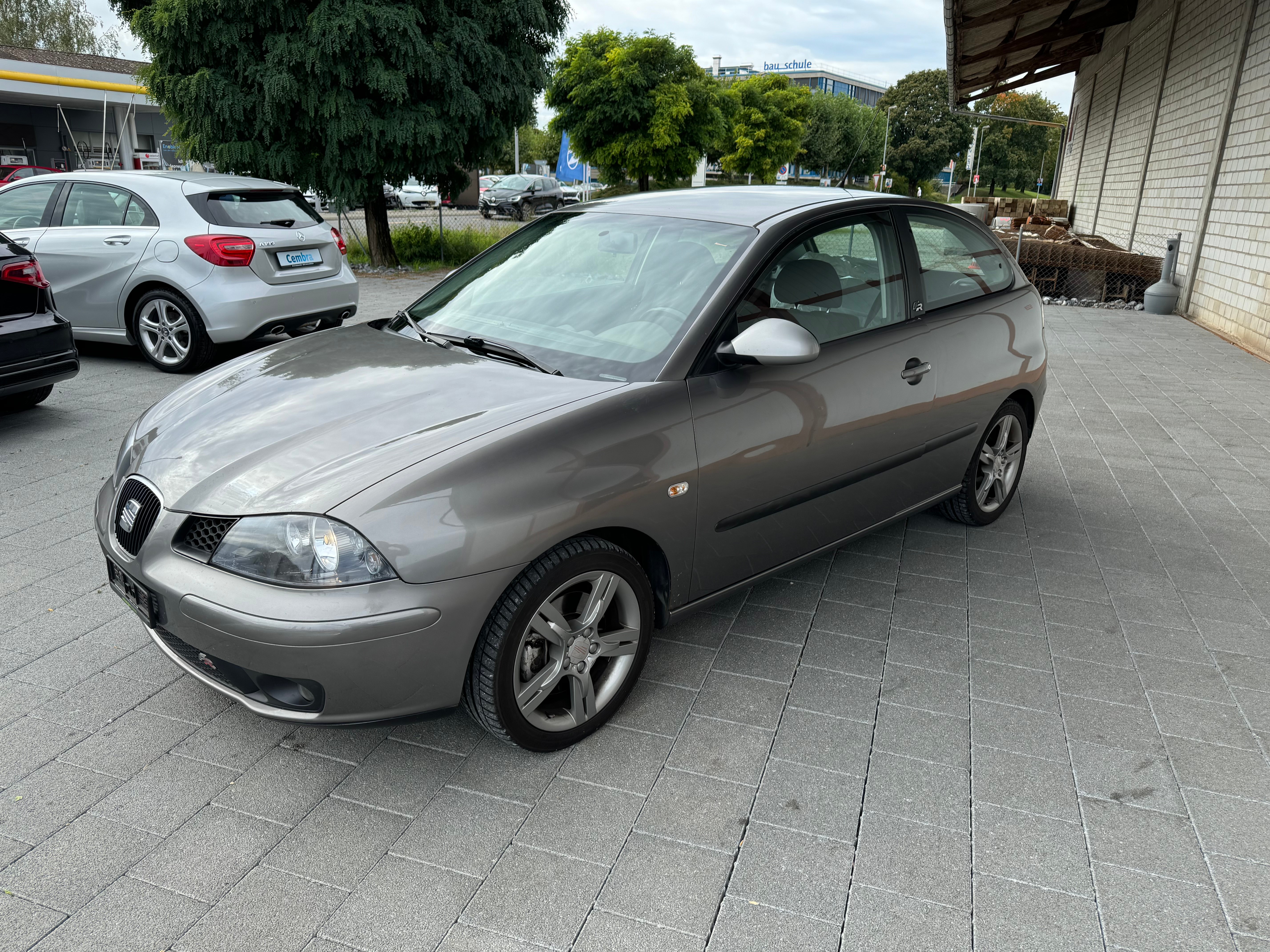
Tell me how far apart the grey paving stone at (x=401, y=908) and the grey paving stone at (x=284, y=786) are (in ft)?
1.16

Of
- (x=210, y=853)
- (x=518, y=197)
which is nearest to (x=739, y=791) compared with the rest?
(x=210, y=853)

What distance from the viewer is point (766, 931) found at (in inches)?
86.4

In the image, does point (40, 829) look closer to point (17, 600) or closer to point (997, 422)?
point (17, 600)

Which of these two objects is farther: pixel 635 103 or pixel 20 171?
pixel 635 103

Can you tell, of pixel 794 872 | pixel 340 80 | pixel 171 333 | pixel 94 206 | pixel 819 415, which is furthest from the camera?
pixel 340 80

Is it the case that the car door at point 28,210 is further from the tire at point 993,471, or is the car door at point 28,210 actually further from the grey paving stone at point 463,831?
the tire at point 993,471

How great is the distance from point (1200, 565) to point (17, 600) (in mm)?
5187

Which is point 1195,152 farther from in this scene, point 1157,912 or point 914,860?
point 914,860

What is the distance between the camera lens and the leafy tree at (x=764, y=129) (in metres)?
55.2

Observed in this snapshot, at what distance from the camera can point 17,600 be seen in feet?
12.2

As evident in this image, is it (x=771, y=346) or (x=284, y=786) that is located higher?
(x=771, y=346)

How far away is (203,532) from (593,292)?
5.30ft

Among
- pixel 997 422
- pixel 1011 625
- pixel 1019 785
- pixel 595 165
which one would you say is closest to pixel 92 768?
pixel 1019 785

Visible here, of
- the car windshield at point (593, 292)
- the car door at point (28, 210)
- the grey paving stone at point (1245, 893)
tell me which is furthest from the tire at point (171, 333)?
the grey paving stone at point (1245, 893)
